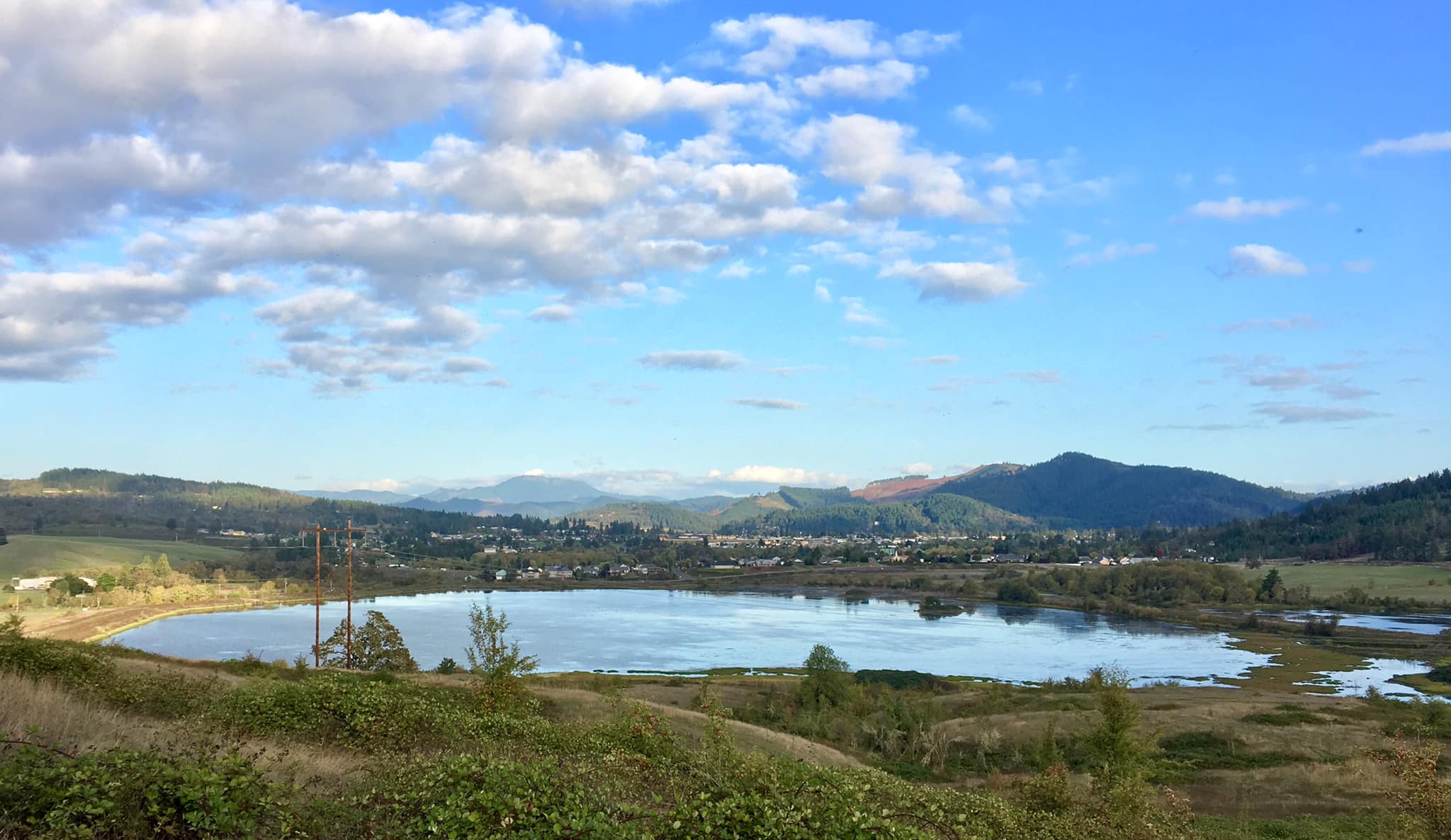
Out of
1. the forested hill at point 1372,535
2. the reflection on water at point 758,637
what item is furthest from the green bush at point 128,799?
the forested hill at point 1372,535

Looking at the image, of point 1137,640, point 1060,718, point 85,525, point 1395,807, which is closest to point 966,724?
point 1060,718

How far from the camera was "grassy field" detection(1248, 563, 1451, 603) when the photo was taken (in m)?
122

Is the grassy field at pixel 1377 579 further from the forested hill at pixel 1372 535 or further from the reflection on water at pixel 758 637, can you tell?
the reflection on water at pixel 758 637

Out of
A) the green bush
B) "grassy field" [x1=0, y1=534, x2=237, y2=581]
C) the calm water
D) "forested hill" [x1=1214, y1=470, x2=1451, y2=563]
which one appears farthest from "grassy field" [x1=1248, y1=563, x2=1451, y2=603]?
"grassy field" [x1=0, y1=534, x2=237, y2=581]

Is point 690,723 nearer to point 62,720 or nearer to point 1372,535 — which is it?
point 62,720

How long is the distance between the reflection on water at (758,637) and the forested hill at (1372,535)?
81.5 meters

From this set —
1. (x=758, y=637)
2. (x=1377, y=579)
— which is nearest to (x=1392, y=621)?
(x=1377, y=579)

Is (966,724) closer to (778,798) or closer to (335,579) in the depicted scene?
(778,798)

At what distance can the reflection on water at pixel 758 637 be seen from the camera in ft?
257

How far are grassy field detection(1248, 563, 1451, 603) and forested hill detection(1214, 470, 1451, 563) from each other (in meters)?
13.7

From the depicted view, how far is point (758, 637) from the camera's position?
98.0 metres

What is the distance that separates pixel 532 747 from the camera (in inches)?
575

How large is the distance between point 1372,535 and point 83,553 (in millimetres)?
234834

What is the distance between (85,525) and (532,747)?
747 ft
